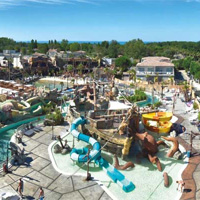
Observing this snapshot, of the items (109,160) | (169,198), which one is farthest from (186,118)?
(169,198)

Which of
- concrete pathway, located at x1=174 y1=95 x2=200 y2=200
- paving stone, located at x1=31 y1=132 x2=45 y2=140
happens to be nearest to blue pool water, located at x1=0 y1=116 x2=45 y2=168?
paving stone, located at x1=31 y1=132 x2=45 y2=140

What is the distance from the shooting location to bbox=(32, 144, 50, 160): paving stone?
89.6ft

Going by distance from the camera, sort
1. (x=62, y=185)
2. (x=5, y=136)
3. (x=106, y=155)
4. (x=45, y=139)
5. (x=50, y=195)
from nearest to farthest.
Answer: (x=50, y=195) → (x=62, y=185) → (x=106, y=155) → (x=45, y=139) → (x=5, y=136)

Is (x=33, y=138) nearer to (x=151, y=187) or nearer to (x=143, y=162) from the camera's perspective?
(x=143, y=162)

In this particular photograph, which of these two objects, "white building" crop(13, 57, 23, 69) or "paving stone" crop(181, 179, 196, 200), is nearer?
"paving stone" crop(181, 179, 196, 200)

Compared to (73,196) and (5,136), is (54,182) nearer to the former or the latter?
(73,196)

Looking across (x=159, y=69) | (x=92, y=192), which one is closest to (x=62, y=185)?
(x=92, y=192)

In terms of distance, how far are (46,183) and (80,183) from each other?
301cm

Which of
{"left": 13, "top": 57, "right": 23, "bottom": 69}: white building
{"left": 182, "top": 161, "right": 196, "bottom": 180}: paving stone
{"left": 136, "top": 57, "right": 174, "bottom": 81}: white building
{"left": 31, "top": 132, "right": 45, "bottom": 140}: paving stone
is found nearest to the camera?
{"left": 182, "top": 161, "right": 196, "bottom": 180}: paving stone

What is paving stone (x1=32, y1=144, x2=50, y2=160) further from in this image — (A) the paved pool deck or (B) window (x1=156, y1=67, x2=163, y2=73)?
(B) window (x1=156, y1=67, x2=163, y2=73)

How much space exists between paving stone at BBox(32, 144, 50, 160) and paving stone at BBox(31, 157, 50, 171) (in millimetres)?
677

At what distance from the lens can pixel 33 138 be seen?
104 ft

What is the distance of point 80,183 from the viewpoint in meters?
22.4

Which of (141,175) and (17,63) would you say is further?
(17,63)
